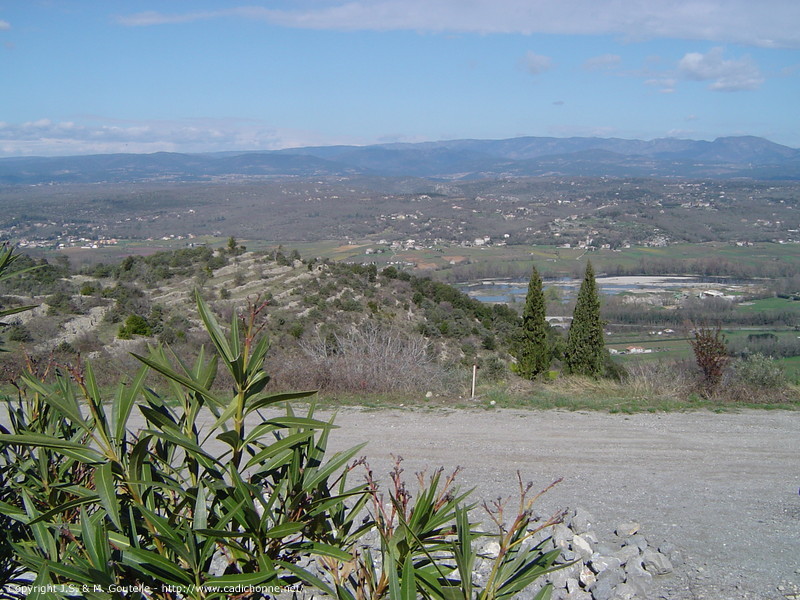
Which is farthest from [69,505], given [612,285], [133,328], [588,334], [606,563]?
[612,285]

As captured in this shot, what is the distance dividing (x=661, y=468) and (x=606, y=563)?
274cm

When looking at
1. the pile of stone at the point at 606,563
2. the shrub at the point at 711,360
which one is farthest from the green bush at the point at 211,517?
the shrub at the point at 711,360

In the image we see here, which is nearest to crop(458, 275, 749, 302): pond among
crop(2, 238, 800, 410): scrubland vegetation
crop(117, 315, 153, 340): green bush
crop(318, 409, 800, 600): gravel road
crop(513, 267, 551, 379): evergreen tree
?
crop(2, 238, 800, 410): scrubland vegetation

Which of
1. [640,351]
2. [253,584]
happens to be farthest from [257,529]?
[640,351]

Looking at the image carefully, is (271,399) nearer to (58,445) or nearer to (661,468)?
(58,445)

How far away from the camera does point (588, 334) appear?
730 inches

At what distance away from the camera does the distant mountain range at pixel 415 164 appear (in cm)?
10175

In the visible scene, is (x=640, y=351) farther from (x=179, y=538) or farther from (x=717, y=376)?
(x=179, y=538)

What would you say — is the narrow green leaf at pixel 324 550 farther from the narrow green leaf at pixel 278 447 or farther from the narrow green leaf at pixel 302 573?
the narrow green leaf at pixel 278 447

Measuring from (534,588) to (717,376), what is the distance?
7229 mm

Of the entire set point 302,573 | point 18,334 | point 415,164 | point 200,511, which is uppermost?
point 415,164

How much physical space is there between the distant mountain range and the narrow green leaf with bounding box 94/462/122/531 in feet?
289

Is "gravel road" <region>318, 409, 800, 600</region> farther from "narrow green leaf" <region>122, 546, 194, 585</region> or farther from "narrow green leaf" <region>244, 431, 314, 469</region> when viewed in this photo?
"narrow green leaf" <region>122, 546, 194, 585</region>

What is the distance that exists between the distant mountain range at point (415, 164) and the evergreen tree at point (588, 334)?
78.1 metres
